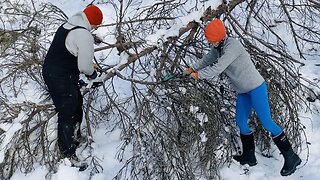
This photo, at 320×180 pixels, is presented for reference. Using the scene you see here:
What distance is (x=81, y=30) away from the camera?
4.49 meters

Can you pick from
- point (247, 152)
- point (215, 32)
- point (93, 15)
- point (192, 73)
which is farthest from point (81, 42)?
point (247, 152)

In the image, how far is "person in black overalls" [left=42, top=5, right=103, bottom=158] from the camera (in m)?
4.54

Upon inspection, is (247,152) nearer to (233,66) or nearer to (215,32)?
(233,66)

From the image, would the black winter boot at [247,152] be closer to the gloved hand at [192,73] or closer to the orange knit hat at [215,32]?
the gloved hand at [192,73]

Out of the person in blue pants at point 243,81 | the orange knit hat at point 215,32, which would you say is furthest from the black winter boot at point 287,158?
the orange knit hat at point 215,32

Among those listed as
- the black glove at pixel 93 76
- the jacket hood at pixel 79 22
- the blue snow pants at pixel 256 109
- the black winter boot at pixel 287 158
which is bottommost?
the black winter boot at pixel 287 158

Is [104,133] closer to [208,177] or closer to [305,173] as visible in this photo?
[208,177]

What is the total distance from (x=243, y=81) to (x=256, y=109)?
0.33 metres

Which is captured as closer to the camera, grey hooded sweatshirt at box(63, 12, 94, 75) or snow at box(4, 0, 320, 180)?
grey hooded sweatshirt at box(63, 12, 94, 75)

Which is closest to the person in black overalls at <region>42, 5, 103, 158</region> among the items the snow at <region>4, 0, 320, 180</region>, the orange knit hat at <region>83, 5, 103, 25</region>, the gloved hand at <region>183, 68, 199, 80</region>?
the orange knit hat at <region>83, 5, 103, 25</region>

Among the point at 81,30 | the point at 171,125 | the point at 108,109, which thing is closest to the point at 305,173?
the point at 171,125

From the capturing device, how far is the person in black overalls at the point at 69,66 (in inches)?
179

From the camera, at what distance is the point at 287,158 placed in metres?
4.81

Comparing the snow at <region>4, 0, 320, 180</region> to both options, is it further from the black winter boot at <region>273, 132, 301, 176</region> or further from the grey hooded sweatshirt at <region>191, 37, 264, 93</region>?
the grey hooded sweatshirt at <region>191, 37, 264, 93</region>
